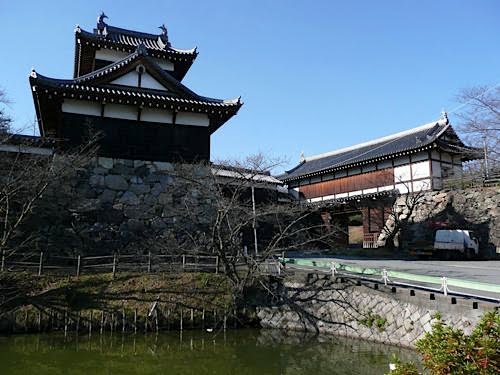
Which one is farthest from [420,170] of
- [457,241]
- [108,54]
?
[108,54]

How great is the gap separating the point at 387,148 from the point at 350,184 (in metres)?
3.41

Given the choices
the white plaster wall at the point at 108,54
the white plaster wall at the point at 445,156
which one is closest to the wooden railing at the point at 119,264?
the white plaster wall at the point at 108,54

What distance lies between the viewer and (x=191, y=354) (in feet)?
32.8

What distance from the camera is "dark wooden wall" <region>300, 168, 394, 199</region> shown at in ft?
86.0

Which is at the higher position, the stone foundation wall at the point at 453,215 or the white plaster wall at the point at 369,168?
the white plaster wall at the point at 369,168

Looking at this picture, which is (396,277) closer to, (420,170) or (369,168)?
(420,170)

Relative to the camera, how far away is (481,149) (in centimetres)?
2195

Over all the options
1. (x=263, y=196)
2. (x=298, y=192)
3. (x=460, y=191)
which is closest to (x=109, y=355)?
(x=263, y=196)

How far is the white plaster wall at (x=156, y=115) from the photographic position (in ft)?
55.6

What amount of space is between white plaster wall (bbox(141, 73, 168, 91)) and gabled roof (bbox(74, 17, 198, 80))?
280cm

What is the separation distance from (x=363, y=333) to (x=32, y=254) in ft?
34.4

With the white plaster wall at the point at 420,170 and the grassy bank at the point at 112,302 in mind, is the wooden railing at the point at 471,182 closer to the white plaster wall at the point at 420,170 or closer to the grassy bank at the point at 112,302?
the white plaster wall at the point at 420,170

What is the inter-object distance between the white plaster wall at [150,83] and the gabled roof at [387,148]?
48.9ft

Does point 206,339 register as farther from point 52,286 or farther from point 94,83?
point 94,83
